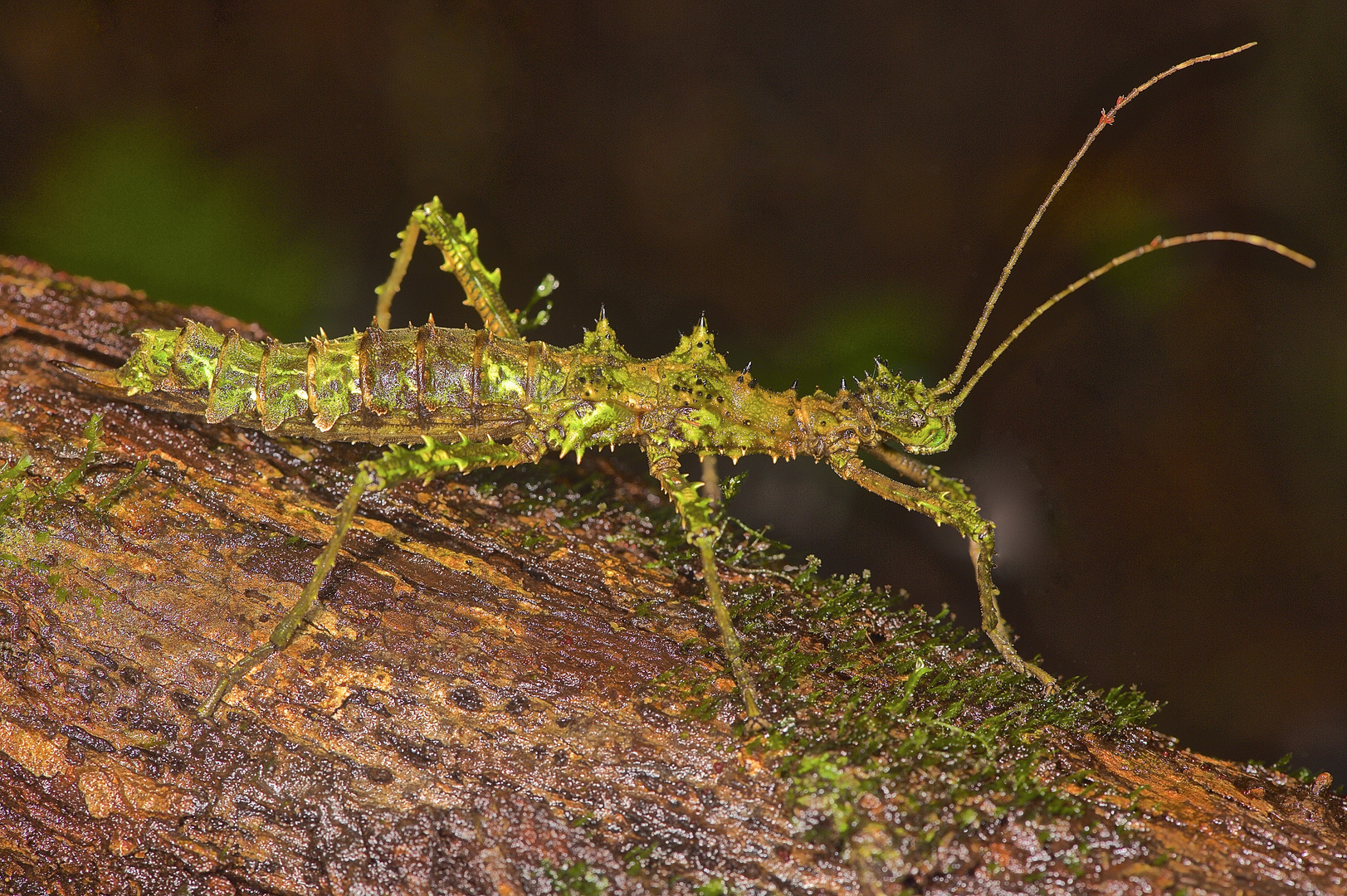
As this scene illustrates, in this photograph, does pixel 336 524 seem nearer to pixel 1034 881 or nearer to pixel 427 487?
pixel 427 487

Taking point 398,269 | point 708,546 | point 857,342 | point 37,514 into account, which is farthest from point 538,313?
point 37,514

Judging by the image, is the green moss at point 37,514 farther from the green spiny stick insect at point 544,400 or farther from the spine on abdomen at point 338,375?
→ the green spiny stick insect at point 544,400

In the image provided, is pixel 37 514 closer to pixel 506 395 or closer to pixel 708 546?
pixel 506 395

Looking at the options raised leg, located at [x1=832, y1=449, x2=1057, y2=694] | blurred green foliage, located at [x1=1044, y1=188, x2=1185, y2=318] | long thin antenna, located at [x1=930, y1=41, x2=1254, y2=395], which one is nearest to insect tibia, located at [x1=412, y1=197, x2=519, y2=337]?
raised leg, located at [x1=832, y1=449, x2=1057, y2=694]

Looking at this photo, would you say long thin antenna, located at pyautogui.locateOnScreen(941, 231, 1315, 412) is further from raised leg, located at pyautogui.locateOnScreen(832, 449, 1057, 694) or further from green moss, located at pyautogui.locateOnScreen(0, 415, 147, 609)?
green moss, located at pyautogui.locateOnScreen(0, 415, 147, 609)

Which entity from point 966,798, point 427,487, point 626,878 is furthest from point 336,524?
point 966,798

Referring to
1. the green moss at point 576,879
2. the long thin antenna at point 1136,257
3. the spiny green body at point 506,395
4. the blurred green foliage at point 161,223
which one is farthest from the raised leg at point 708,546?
the blurred green foliage at point 161,223
